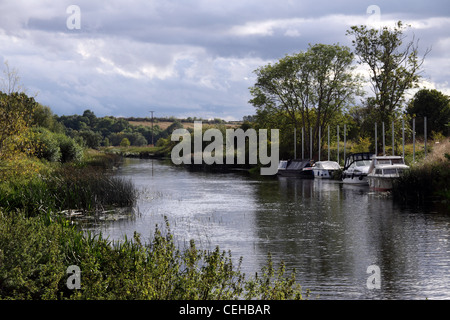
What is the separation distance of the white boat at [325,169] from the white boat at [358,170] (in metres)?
A: 4.56

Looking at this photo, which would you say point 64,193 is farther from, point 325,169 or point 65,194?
point 325,169

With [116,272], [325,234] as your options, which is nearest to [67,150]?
[325,234]

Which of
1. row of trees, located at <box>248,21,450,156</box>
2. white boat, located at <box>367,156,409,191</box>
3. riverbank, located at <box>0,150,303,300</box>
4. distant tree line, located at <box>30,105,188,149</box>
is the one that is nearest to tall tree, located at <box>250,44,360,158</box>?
row of trees, located at <box>248,21,450,156</box>

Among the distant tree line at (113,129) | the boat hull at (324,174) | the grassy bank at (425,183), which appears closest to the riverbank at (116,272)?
the grassy bank at (425,183)

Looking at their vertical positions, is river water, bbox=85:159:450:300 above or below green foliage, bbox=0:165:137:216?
below

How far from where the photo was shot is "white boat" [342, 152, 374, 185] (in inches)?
1511

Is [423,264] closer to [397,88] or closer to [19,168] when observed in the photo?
[19,168]

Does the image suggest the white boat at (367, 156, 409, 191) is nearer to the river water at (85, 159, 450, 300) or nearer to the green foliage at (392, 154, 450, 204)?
the river water at (85, 159, 450, 300)

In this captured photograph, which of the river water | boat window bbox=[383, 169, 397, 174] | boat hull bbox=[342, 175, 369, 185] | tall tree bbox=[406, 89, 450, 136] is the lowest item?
the river water

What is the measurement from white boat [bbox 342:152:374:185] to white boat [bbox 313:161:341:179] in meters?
4.56

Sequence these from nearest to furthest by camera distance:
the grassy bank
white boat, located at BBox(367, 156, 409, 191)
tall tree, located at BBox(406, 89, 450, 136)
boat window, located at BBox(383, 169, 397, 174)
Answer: the grassy bank, white boat, located at BBox(367, 156, 409, 191), boat window, located at BBox(383, 169, 397, 174), tall tree, located at BBox(406, 89, 450, 136)

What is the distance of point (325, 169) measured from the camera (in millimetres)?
47625

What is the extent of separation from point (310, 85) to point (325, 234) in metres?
52.2

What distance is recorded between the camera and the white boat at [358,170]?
3838cm
